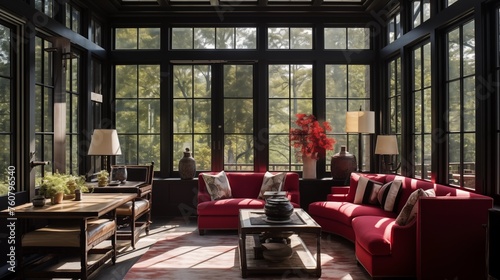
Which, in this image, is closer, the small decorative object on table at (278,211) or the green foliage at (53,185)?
the green foliage at (53,185)

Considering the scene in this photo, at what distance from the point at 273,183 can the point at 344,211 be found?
4.34 feet

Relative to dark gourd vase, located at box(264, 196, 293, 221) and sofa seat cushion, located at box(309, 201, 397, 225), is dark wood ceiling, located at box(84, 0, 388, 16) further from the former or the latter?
dark gourd vase, located at box(264, 196, 293, 221)

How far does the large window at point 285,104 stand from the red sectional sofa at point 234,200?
0.60 m

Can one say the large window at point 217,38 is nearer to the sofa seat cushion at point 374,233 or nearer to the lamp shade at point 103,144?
the lamp shade at point 103,144

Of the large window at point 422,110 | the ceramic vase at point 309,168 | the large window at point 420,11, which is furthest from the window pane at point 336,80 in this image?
the large window at point 420,11

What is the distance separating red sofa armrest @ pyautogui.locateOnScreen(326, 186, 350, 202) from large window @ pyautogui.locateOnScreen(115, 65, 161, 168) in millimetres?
2945

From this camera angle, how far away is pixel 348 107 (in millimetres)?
7102

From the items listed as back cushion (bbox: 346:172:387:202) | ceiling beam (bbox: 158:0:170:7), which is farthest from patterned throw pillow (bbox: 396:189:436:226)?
ceiling beam (bbox: 158:0:170:7)

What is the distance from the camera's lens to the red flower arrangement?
6566 millimetres

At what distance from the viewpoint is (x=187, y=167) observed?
22.2 feet

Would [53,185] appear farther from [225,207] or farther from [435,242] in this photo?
[435,242]

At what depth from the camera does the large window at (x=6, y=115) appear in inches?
163

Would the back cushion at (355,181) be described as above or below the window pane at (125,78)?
below

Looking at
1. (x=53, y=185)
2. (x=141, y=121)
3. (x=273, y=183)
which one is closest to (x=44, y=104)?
(x=53, y=185)
